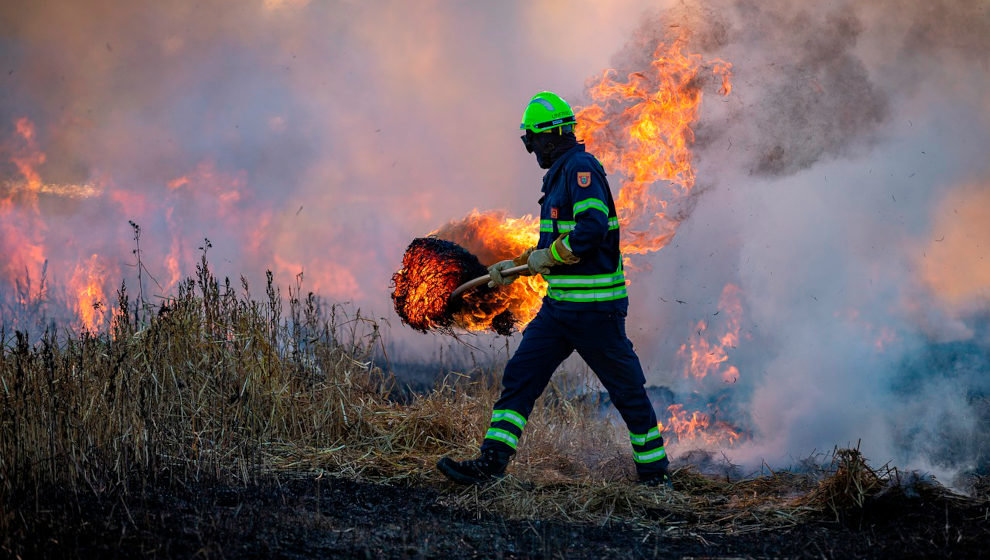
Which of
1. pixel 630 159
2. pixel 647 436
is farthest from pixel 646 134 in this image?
pixel 647 436

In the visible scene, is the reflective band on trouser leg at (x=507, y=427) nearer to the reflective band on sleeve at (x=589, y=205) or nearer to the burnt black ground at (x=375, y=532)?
the burnt black ground at (x=375, y=532)

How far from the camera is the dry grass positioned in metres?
4.87

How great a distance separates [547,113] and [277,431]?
3230mm

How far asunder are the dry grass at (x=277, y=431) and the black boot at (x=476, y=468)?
86mm

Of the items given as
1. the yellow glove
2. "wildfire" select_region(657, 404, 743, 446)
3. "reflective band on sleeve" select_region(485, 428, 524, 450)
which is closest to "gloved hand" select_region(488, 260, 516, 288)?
the yellow glove

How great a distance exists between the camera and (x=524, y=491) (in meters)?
5.23

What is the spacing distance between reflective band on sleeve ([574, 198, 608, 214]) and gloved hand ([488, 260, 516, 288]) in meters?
0.80

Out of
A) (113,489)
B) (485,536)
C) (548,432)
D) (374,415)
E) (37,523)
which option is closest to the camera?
(37,523)

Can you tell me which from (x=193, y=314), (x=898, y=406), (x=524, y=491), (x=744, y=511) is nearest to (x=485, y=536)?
(x=524, y=491)

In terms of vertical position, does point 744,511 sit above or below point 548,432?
below

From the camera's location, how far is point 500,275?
18.9ft

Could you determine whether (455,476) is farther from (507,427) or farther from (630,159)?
(630,159)

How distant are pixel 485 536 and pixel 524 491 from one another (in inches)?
35.1

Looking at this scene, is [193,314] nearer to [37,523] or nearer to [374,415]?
[374,415]
